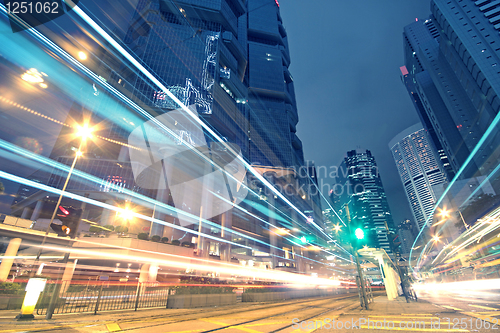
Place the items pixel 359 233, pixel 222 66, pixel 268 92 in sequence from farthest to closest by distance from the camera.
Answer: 1. pixel 268 92
2. pixel 222 66
3. pixel 359 233

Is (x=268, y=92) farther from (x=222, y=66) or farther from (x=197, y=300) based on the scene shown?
(x=197, y=300)

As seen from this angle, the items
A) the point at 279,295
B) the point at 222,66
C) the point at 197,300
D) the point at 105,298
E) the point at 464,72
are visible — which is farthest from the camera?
the point at 222,66

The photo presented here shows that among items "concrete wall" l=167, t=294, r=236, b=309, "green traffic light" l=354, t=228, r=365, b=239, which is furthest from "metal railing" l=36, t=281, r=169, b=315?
"green traffic light" l=354, t=228, r=365, b=239

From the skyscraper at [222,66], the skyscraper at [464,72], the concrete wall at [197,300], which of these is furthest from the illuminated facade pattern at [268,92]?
the concrete wall at [197,300]

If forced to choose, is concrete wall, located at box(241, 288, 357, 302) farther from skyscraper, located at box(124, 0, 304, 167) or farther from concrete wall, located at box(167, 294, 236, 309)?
skyscraper, located at box(124, 0, 304, 167)

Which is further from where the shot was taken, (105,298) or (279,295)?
(279,295)

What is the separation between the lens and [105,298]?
34.6ft

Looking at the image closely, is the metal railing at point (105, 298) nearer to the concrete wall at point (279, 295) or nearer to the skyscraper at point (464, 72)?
the concrete wall at point (279, 295)

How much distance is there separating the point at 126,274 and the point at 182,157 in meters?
38.5

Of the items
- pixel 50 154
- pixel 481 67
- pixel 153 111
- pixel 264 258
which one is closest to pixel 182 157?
pixel 153 111

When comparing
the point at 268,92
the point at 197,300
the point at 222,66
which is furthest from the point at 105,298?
the point at 268,92

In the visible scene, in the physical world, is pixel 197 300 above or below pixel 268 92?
below

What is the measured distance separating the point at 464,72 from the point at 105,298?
432 ft

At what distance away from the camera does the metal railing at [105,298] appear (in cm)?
970
